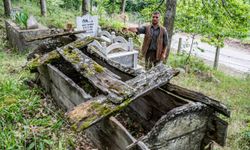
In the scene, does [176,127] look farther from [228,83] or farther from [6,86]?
[228,83]

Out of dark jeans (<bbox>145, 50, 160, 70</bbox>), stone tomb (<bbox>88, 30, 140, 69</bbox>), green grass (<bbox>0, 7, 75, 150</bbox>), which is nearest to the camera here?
green grass (<bbox>0, 7, 75, 150</bbox>)

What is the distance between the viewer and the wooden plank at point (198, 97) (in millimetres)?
3322

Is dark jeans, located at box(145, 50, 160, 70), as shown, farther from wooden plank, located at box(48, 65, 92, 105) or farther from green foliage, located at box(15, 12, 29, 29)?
green foliage, located at box(15, 12, 29, 29)

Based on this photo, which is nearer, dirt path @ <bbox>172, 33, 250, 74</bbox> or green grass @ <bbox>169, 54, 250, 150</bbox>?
green grass @ <bbox>169, 54, 250, 150</bbox>

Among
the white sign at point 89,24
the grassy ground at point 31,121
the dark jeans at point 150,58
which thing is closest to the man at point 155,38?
the dark jeans at point 150,58

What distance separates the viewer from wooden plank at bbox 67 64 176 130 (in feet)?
10.4

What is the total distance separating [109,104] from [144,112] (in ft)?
3.67

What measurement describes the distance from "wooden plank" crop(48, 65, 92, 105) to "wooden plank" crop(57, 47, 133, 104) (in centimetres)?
22

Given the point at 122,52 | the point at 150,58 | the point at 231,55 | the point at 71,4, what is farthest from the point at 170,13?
the point at 71,4

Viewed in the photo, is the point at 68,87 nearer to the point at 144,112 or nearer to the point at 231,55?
the point at 144,112

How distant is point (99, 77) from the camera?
396 cm

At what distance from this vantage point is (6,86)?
5.10m

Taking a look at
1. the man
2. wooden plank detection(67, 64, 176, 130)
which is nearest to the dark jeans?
the man

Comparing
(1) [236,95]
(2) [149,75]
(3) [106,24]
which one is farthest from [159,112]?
(3) [106,24]
